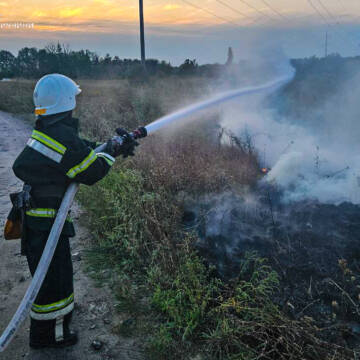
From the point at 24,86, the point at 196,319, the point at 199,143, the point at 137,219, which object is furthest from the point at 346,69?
the point at 24,86

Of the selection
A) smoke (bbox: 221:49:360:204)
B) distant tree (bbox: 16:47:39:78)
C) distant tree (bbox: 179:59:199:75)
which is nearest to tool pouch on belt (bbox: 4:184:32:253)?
smoke (bbox: 221:49:360:204)

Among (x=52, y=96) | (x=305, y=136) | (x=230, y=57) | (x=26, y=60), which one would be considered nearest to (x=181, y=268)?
(x=52, y=96)

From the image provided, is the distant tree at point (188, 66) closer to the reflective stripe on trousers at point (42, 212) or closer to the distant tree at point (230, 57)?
the distant tree at point (230, 57)

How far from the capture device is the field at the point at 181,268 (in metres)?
2.59

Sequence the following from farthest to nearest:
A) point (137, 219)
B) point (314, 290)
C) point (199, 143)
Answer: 1. point (199, 143)
2. point (137, 219)
3. point (314, 290)

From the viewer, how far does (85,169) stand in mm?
2492

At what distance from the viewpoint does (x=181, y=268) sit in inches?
129

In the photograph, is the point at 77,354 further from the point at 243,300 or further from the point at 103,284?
the point at 243,300

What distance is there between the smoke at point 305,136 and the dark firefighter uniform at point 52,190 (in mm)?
3469

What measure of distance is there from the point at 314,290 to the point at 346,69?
13372 millimetres

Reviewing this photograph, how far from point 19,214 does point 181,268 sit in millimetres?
1546

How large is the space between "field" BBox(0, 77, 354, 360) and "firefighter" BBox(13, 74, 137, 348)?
23.7 inches

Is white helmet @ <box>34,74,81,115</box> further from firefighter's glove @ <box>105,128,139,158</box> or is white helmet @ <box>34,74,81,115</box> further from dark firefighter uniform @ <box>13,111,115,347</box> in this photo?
firefighter's glove @ <box>105,128,139,158</box>

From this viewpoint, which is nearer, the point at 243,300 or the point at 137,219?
the point at 243,300
